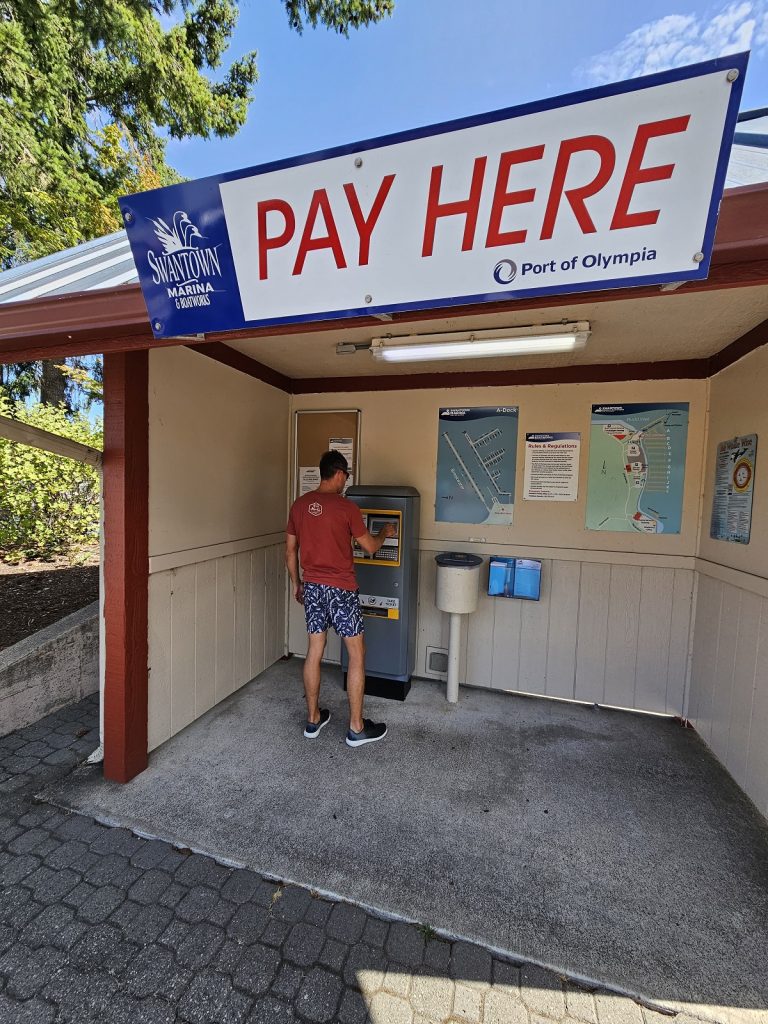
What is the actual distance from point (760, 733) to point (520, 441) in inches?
84.4

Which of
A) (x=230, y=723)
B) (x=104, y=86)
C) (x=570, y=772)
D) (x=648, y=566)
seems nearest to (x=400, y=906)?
(x=570, y=772)

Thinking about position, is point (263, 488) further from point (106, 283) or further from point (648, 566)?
point (648, 566)

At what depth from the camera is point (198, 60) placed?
7938 mm

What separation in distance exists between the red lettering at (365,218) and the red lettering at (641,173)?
66 centimetres

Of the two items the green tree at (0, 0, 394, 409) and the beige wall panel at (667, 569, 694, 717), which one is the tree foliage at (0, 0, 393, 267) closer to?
the green tree at (0, 0, 394, 409)

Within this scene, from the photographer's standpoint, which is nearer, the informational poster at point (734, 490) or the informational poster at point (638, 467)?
the informational poster at point (734, 490)

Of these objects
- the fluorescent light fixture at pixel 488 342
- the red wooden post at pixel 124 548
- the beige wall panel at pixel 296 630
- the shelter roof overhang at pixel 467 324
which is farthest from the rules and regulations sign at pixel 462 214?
the beige wall panel at pixel 296 630

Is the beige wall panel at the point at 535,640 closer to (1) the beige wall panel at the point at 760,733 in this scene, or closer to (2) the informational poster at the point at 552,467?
(2) the informational poster at the point at 552,467

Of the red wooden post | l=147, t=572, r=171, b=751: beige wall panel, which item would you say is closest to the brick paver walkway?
the red wooden post

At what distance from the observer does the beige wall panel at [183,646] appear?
2775 millimetres

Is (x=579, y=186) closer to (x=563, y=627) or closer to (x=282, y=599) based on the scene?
(x=563, y=627)

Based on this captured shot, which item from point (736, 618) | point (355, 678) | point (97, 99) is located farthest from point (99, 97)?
point (736, 618)

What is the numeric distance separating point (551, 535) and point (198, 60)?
1026 cm

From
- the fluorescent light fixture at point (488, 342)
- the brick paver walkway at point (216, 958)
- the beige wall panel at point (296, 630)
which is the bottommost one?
the brick paver walkway at point (216, 958)
